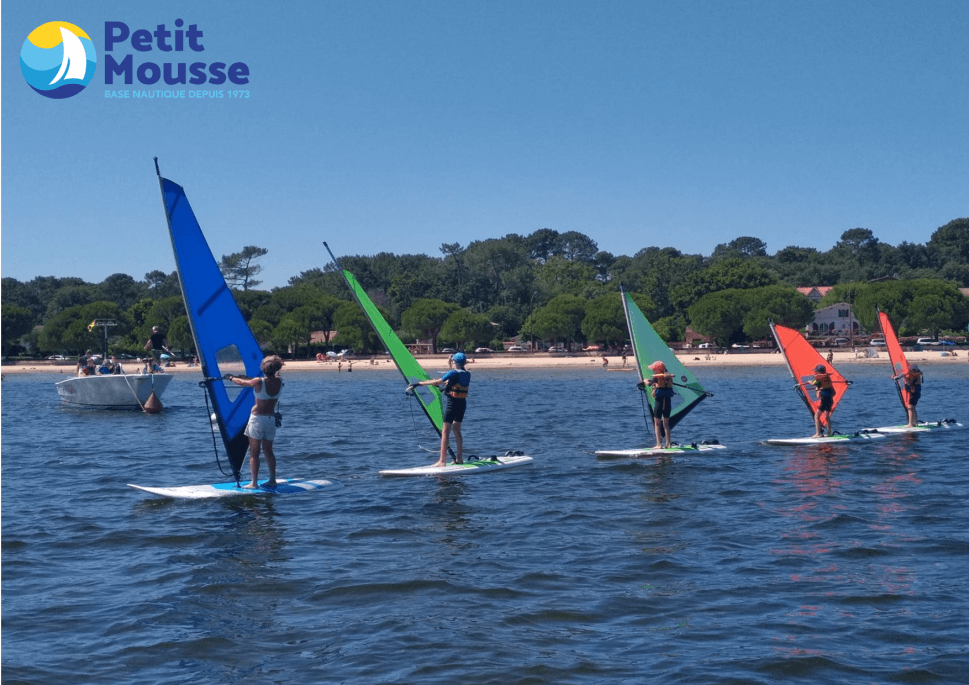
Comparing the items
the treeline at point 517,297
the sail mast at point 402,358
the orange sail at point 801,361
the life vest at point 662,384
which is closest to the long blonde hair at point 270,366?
the sail mast at point 402,358

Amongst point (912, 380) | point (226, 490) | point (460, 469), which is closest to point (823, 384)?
point (912, 380)

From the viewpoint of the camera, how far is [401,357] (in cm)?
1666

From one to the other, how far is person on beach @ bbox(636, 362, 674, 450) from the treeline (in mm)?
70875

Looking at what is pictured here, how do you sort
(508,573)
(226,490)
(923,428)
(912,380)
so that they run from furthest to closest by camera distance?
1. (923,428)
2. (912,380)
3. (226,490)
4. (508,573)

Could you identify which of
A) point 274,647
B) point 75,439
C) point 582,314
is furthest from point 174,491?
point 582,314

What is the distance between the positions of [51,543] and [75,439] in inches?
614

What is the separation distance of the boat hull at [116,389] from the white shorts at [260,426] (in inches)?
991

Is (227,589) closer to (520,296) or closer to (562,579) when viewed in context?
(562,579)

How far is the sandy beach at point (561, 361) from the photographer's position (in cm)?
7800

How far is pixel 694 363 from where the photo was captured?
82.8m

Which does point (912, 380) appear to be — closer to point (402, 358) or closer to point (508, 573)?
point (402, 358)

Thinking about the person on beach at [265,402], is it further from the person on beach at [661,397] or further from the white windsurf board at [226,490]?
Result: the person on beach at [661,397]

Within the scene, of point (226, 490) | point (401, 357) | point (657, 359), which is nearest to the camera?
point (226, 490)

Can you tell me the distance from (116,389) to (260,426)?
26.2 m
